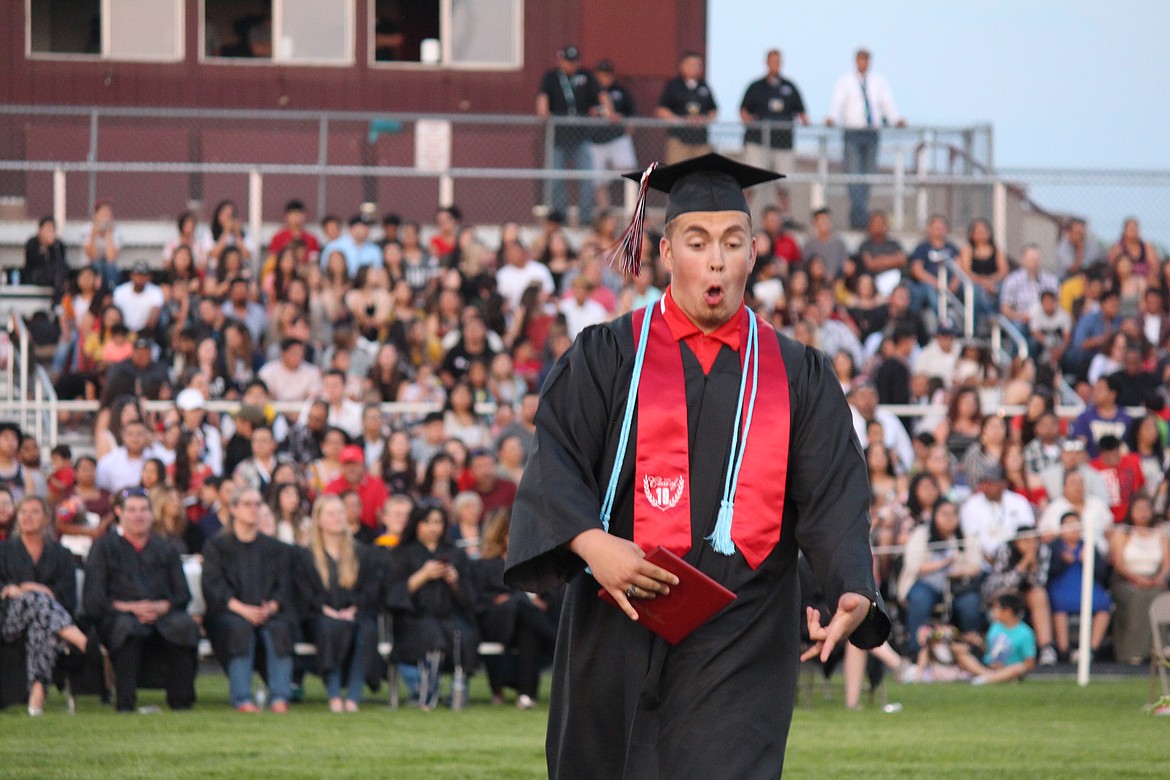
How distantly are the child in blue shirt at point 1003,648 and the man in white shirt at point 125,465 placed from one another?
6.68 metres

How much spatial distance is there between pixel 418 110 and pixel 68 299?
799cm

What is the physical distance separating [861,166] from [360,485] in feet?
29.6

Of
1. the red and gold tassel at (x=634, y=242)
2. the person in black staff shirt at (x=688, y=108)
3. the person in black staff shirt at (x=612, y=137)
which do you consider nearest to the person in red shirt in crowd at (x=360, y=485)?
the person in black staff shirt at (x=612, y=137)

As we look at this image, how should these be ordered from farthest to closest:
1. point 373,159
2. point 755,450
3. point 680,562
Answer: point 373,159
point 755,450
point 680,562

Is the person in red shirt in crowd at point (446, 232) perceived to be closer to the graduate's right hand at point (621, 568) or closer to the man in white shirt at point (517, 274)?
the man in white shirt at point (517, 274)

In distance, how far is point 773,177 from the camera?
17.1ft

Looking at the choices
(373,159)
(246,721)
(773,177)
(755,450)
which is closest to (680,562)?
(755,450)

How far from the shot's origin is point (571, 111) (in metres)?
21.6

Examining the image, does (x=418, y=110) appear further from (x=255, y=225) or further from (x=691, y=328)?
(x=691, y=328)

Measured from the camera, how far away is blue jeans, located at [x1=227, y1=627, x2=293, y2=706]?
41.1 ft

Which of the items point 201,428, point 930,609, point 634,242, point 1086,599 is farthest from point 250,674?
point 634,242

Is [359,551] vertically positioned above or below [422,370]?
below

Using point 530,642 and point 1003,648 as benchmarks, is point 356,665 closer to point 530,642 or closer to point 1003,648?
point 530,642

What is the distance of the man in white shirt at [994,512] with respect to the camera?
610 inches
